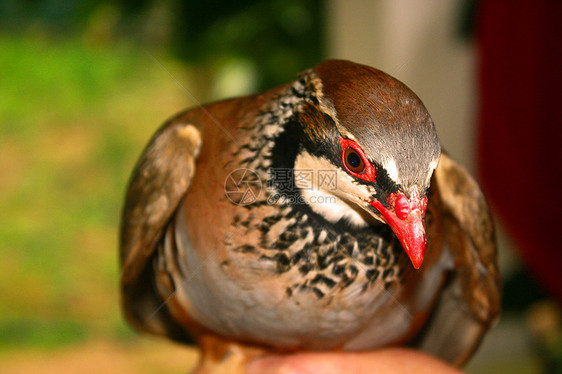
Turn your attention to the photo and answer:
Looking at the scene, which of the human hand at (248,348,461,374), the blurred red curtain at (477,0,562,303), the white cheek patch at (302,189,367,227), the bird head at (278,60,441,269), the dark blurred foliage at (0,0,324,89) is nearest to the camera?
the bird head at (278,60,441,269)

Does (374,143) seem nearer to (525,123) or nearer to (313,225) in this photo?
(313,225)

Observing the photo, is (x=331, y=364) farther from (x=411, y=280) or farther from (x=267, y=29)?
(x=267, y=29)

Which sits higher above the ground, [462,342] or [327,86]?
[327,86]

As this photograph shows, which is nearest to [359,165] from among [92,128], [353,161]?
[353,161]

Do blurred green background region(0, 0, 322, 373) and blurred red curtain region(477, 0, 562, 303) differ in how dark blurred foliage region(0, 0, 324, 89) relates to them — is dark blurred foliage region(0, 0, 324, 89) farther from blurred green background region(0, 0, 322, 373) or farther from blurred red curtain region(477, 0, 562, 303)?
blurred red curtain region(477, 0, 562, 303)

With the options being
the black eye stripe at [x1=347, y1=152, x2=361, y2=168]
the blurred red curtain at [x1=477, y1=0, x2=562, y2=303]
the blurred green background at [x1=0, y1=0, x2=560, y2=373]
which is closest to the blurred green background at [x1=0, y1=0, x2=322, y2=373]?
the blurred green background at [x1=0, y1=0, x2=560, y2=373]

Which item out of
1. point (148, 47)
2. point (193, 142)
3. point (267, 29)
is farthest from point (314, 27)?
point (193, 142)
